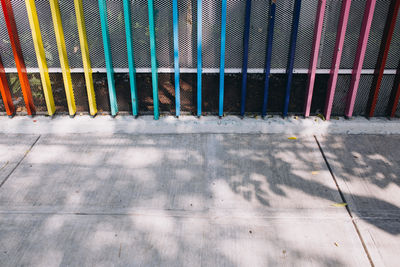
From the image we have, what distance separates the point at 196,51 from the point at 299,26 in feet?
4.00

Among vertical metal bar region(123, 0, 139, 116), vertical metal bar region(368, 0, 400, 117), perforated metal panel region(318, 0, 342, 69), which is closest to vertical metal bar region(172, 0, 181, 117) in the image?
vertical metal bar region(123, 0, 139, 116)

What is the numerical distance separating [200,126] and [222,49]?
0.96 meters

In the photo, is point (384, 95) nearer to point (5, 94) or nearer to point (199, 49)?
point (199, 49)

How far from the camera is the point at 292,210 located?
3240 mm

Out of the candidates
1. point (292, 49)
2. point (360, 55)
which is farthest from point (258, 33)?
point (360, 55)

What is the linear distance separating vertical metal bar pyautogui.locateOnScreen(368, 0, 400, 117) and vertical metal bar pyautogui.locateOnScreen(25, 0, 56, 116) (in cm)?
397

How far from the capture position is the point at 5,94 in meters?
4.45

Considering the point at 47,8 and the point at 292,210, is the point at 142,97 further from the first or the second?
the point at 292,210

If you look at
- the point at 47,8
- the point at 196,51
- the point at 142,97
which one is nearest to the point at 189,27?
the point at 196,51

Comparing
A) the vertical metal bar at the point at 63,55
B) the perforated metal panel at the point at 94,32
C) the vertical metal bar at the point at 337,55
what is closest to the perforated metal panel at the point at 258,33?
the vertical metal bar at the point at 337,55

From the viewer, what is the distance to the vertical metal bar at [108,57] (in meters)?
3.99

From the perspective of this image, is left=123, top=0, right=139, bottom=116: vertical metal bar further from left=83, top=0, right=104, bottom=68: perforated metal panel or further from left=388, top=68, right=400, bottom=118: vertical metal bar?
left=388, top=68, right=400, bottom=118: vertical metal bar

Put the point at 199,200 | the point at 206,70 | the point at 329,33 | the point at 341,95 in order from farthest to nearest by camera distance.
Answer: the point at 341,95 → the point at 206,70 → the point at 329,33 → the point at 199,200

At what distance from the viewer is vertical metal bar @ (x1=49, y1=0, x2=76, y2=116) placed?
13.2ft
